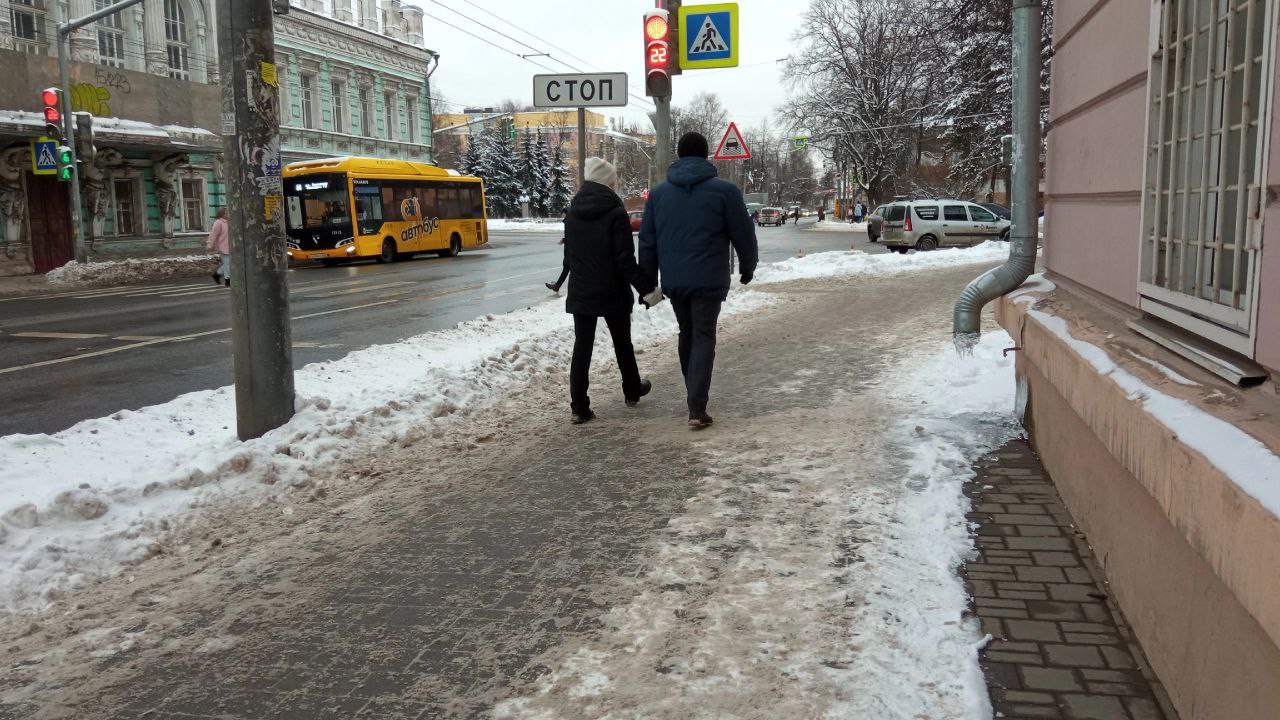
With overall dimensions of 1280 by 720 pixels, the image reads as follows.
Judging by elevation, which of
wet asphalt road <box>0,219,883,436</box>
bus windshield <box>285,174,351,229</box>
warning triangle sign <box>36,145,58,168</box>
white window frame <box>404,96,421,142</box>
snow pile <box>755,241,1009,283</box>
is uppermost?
white window frame <box>404,96,421,142</box>

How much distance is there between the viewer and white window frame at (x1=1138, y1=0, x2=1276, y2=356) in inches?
106

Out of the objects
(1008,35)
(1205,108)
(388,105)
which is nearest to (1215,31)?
(1205,108)

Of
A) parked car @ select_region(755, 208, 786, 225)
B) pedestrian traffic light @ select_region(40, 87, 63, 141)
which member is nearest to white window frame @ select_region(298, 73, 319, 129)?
pedestrian traffic light @ select_region(40, 87, 63, 141)

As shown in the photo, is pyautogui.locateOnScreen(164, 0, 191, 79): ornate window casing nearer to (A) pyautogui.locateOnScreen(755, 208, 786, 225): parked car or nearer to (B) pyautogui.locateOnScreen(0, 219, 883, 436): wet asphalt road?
(B) pyautogui.locateOnScreen(0, 219, 883, 436): wet asphalt road

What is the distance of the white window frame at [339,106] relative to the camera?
1652 inches

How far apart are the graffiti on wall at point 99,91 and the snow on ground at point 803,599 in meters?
26.1

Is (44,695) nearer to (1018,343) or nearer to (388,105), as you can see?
(1018,343)

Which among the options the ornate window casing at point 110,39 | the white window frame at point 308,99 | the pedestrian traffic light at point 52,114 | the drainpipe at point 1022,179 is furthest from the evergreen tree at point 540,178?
the drainpipe at point 1022,179

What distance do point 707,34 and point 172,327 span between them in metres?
8.02

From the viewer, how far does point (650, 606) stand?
3.62 metres

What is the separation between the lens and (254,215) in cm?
585

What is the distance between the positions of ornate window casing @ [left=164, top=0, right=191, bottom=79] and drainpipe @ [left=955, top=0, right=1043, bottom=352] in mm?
30974

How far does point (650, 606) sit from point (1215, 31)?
105 inches

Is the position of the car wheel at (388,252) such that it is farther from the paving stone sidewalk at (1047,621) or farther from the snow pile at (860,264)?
the paving stone sidewalk at (1047,621)
